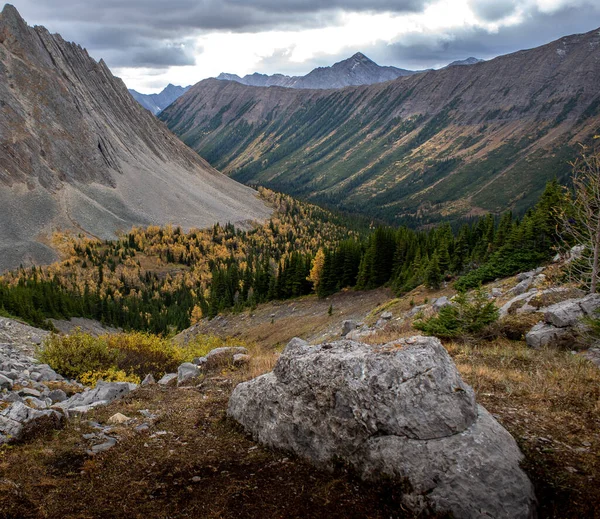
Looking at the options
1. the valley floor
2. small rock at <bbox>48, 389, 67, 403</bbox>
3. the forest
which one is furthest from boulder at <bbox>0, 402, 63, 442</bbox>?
the forest

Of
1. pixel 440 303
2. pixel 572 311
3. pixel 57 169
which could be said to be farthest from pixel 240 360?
pixel 57 169

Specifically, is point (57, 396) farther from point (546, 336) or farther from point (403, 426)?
point (546, 336)

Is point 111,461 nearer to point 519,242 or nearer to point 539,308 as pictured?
point 539,308

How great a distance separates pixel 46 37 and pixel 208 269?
14382 cm

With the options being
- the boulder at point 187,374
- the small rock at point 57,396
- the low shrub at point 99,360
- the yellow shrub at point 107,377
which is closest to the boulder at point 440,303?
the boulder at point 187,374

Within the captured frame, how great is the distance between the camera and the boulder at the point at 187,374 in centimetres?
1593

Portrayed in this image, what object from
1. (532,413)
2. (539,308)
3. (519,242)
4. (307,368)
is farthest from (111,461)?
(519,242)

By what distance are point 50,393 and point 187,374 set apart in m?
5.08

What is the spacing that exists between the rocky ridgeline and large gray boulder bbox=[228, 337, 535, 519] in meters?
4.82

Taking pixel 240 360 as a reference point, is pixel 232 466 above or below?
above

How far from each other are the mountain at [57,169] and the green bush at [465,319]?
140 m

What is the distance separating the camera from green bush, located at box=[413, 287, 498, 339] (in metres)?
18.0

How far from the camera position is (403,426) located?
26.5ft

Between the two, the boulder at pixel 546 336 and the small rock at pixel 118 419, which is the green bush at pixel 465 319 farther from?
the small rock at pixel 118 419
